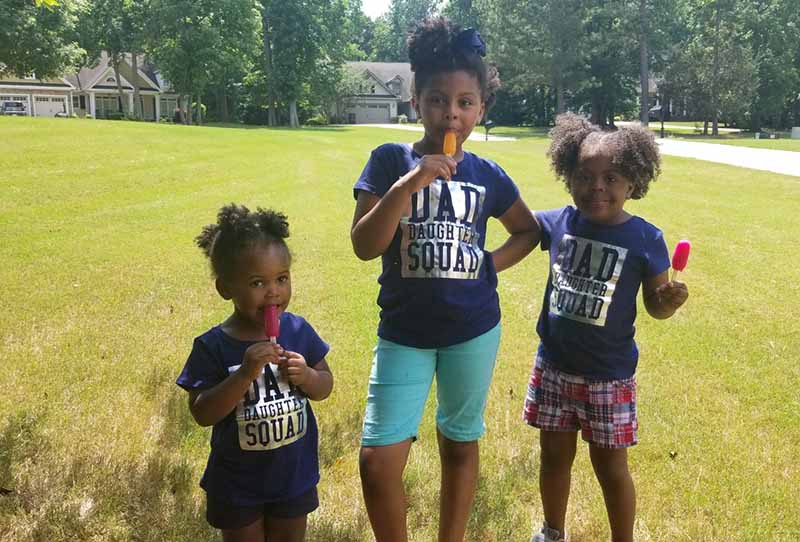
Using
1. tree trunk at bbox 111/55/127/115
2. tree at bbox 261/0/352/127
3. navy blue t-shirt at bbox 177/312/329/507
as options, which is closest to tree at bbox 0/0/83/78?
tree trunk at bbox 111/55/127/115

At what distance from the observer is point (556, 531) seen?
277 centimetres

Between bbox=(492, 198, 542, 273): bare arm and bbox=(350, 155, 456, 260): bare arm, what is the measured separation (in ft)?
1.76

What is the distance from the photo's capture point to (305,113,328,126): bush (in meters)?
60.0

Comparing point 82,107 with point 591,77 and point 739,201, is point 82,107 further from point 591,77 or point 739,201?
point 739,201

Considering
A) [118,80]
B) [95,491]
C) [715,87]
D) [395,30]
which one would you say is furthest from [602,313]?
[395,30]

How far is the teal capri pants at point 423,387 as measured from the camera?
2.34m

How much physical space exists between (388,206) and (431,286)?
1.08 feet

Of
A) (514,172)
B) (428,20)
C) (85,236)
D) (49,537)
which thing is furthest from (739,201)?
(49,537)

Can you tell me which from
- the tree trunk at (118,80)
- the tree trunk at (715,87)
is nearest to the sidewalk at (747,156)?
the tree trunk at (715,87)

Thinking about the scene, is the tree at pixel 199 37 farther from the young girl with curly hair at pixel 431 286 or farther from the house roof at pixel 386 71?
the young girl with curly hair at pixel 431 286

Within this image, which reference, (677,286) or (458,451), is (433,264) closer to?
(458,451)

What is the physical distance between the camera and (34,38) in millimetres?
33125

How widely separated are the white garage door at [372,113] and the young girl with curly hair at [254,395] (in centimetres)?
6938

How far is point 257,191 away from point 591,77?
129ft
